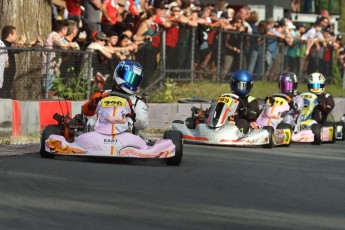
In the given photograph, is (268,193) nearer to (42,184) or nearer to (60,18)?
(42,184)

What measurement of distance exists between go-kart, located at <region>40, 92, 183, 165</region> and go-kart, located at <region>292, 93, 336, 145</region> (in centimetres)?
533

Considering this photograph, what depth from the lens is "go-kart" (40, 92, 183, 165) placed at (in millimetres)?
12445

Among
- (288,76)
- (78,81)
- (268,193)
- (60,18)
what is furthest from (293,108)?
(268,193)

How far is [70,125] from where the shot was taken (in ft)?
43.3

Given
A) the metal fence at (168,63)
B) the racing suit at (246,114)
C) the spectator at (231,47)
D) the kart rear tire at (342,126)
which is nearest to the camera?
the racing suit at (246,114)

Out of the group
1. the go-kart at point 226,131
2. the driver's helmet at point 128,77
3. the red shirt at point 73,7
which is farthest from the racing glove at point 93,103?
the red shirt at point 73,7

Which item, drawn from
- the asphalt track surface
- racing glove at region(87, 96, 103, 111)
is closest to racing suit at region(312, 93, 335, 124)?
the asphalt track surface

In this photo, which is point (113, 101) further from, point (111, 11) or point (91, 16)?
point (111, 11)

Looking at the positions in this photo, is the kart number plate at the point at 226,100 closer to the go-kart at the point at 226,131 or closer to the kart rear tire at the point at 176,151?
the go-kart at the point at 226,131

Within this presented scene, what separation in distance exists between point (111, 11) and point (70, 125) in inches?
272

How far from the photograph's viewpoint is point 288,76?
18.4m

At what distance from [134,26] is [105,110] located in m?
7.95

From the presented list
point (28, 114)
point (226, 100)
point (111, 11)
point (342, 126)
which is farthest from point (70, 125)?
point (342, 126)

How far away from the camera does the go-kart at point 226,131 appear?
1597 centimetres
